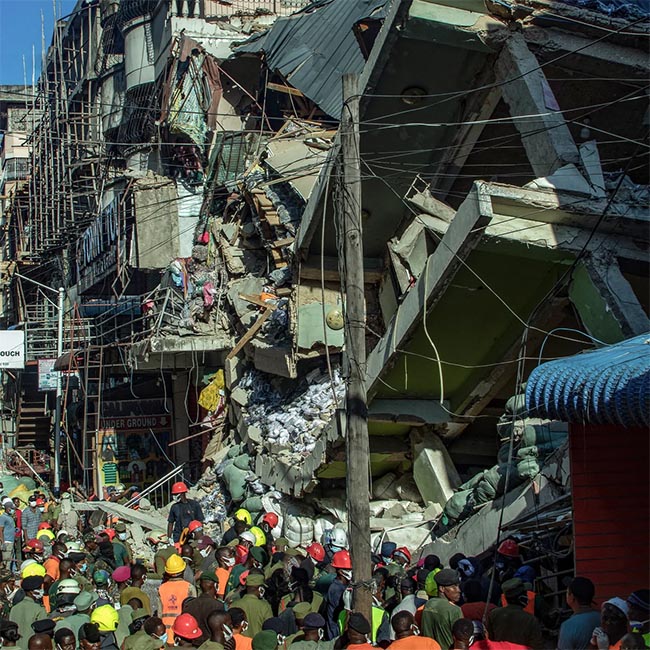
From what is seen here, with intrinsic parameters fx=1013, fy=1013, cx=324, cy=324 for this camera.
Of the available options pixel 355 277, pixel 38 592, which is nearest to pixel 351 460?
pixel 355 277

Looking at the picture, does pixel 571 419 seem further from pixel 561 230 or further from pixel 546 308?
pixel 546 308

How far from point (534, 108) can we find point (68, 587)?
756 centimetres

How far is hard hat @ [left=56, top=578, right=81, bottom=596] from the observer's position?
9375 mm

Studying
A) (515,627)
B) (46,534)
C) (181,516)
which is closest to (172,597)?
(515,627)

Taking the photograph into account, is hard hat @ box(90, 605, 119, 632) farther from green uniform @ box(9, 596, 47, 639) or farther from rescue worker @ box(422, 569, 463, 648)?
rescue worker @ box(422, 569, 463, 648)

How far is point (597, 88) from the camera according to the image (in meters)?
13.6

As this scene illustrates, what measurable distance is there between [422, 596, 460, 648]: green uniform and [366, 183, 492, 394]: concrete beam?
4541mm

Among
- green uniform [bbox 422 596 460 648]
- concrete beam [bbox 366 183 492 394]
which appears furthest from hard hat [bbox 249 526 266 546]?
green uniform [bbox 422 596 460 648]

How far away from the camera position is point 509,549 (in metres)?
9.78

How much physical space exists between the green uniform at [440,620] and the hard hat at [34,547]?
26.5 feet

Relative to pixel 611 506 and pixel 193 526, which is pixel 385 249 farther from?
pixel 611 506

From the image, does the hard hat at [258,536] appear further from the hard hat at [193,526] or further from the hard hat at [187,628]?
the hard hat at [187,628]

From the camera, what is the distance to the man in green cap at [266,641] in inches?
266

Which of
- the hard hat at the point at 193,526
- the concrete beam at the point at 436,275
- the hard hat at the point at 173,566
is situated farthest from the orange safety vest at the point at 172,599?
the concrete beam at the point at 436,275
